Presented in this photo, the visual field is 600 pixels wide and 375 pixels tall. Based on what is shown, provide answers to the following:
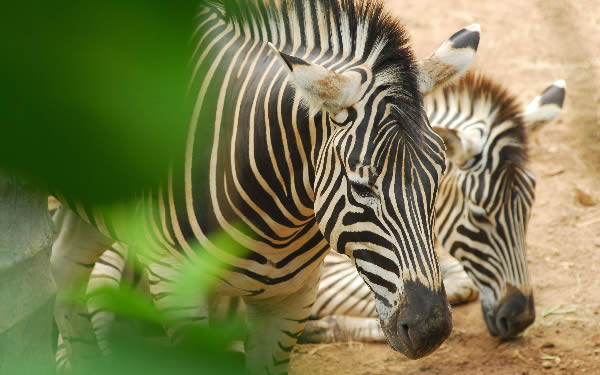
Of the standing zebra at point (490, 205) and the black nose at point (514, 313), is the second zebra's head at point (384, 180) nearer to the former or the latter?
the standing zebra at point (490, 205)

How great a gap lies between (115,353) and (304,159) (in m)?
2.28

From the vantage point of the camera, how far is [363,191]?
270 centimetres

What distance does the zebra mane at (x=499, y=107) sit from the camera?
16.3ft

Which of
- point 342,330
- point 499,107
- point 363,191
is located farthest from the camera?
point 342,330


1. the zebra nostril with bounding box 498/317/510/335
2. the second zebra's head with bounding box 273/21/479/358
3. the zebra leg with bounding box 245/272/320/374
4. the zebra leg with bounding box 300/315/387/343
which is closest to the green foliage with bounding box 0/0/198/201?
the second zebra's head with bounding box 273/21/479/358

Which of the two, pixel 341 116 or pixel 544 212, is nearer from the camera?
pixel 341 116

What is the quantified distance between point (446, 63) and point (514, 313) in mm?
2388

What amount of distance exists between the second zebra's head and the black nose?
7.60 feet

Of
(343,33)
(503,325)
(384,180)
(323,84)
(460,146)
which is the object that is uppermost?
(343,33)

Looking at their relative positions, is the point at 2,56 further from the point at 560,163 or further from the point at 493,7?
the point at 493,7

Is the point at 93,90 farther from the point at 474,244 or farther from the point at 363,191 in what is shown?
the point at 474,244

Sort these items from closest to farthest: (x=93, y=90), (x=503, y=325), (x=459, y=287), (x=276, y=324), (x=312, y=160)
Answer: (x=93, y=90) → (x=312, y=160) → (x=276, y=324) → (x=503, y=325) → (x=459, y=287)

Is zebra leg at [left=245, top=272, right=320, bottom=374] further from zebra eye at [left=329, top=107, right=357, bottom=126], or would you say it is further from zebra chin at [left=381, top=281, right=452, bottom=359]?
zebra eye at [left=329, top=107, right=357, bottom=126]

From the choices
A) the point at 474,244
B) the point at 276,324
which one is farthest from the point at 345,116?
the point at 474,244
